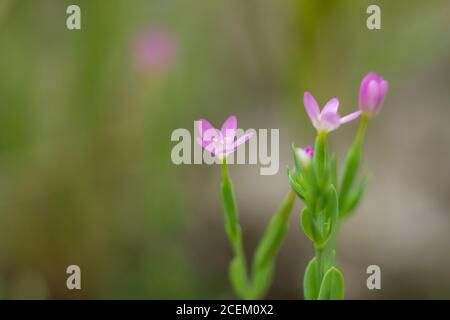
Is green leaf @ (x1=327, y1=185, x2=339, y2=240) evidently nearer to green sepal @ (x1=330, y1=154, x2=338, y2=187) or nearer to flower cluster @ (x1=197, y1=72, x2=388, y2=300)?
flower cluster @ (x1=197, y1=72, x2=388, y2=300)

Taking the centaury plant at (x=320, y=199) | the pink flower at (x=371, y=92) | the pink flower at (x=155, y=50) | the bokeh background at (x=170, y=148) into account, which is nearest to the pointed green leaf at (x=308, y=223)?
the centaury plant at (x=320, y=199)

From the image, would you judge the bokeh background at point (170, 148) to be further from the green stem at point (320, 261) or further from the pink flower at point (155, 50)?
the green stem at point (320, 261)

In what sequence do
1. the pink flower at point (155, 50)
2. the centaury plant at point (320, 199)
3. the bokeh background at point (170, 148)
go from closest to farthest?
the centaury plant at point (320, 199), the bokeh background at point (170, 148), the pink flower at point (155, 50)

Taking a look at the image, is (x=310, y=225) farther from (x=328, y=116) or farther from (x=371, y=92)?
(x=371, y=92)

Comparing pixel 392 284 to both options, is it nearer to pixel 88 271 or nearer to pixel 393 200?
pixel 393 200
